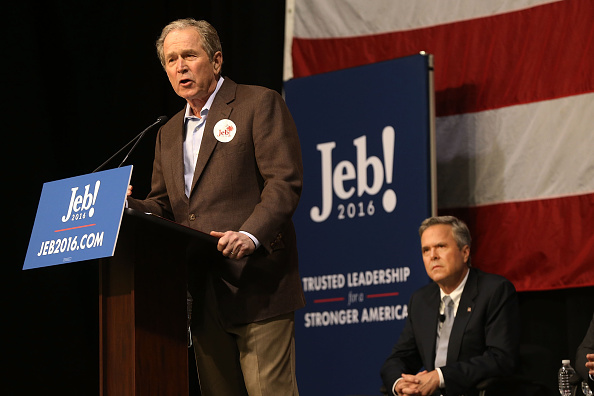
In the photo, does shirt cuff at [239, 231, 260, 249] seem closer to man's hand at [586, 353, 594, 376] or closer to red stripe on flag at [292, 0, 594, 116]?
man's hand at [586, 353, 594, 376]

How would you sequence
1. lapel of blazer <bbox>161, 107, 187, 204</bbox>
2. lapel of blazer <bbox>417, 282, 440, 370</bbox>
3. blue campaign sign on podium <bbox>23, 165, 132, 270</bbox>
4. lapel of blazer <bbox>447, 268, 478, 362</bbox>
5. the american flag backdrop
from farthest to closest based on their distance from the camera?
the american flag backdrop
lapel of blazer <bbox>417, 282, 440, 370</bbox>
lapel of blazer <bbox>447, 268, 478, 362</bbox>
lapel of blazer <bbox>161, 107, 187, 204</bbox>
blue campaign sign on podium <bbox>23, 165, 132, 270</bbox>

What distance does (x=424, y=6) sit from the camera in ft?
16.5

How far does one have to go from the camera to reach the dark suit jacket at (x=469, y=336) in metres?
3.55

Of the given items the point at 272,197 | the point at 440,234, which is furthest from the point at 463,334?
the point at 272,197

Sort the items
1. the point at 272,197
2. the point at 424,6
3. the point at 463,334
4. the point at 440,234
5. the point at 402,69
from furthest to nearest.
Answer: the point at 424,6, the point at 402,69, the point at 440,234, the point at 463,334, the point at 272,197

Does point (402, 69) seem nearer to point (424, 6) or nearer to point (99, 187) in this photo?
point (424, 6)

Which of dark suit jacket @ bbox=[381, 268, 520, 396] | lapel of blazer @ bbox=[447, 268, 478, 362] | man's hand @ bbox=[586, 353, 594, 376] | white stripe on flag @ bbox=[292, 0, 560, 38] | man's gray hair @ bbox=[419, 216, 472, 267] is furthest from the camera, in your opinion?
white stripe on flag @ bbox=[292, 0, 560, 38]

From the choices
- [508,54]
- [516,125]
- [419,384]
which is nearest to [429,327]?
[419,384]

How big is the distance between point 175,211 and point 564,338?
8.28 ft

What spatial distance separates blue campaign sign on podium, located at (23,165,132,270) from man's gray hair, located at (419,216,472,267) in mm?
2321

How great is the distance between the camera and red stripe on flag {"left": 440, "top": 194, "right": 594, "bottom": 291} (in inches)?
167

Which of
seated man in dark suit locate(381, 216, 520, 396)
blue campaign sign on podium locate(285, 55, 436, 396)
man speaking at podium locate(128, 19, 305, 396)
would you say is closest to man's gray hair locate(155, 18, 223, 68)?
man speaking at podium locate(128, 19, 305, 396)

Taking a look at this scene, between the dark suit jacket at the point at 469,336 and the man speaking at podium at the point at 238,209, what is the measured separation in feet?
4.59

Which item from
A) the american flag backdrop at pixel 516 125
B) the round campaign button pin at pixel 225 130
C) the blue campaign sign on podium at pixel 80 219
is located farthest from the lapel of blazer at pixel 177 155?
the american flag backdrop at pixel 516 125
